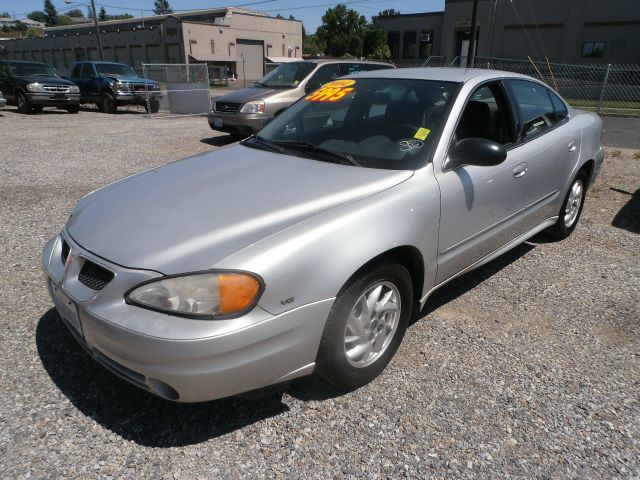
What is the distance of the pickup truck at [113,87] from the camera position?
1627 cm

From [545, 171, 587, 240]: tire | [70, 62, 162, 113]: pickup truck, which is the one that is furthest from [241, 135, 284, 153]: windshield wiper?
[70, 62, 162, 113]: pickup truck

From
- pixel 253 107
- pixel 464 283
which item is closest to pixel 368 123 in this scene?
pixel 464 283

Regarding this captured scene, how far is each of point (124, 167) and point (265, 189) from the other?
6134 millimetres

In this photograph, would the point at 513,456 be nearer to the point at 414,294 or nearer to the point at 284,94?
the point at 414,294

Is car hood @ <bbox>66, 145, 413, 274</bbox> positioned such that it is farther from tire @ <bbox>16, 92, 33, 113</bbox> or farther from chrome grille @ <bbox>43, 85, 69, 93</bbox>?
tire @ <bbox>16, 92, 33, 113</bbox>

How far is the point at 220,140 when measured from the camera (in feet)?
35.1

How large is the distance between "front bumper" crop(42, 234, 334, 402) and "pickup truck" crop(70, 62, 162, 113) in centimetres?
1505

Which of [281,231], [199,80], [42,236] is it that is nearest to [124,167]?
[42,236]

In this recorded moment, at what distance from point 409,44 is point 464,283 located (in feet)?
151

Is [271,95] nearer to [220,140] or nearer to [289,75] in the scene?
[289,75]

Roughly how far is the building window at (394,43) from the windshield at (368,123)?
4604cm

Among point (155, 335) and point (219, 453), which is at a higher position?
point (155, 335)

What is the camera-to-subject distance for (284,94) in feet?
32.5

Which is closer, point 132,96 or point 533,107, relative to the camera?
point 533,107
